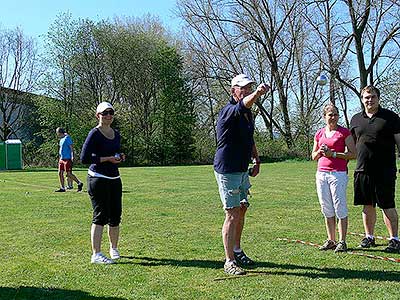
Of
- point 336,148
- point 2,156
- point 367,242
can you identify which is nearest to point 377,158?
point 336,148

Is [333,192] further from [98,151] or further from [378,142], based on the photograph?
[98,151]

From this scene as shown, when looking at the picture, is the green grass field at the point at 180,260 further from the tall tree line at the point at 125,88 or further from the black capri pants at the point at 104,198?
the tall tree line at the point at 125,88

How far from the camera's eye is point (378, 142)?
6430 millimetres

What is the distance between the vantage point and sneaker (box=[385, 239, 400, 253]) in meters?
6.32

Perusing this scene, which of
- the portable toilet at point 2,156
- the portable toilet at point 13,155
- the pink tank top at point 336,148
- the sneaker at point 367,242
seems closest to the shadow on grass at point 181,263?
the pink tank top at point 336,148

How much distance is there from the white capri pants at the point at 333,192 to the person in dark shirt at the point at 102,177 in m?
2.48

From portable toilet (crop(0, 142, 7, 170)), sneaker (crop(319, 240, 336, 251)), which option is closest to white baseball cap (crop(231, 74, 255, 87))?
sneaker (crop(319, 240, 336, 251))

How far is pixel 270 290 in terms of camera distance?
4.76 metres

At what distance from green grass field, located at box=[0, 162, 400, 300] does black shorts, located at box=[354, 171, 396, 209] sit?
1.97 feet

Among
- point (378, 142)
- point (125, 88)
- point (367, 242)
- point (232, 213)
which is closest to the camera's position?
point (232, 213)

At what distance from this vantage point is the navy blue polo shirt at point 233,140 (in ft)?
17.7

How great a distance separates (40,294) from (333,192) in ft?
11.7

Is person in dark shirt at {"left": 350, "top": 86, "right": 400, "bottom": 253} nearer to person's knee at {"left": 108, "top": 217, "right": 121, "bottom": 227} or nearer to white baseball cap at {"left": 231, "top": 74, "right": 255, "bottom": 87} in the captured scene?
white baseball cap at {"left": 231, "top": 74, "right": 255, "bottom": 87}

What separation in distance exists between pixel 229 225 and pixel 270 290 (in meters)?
0.96
